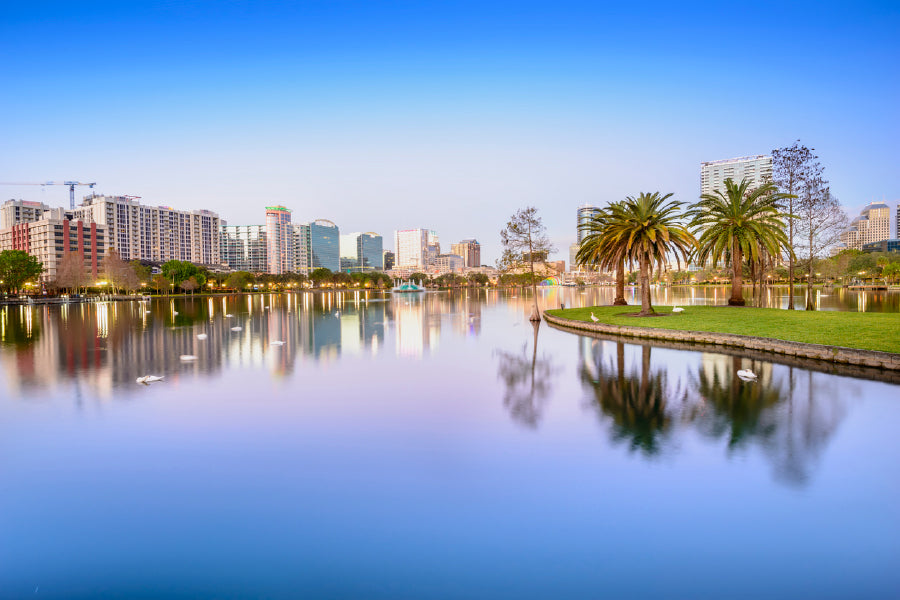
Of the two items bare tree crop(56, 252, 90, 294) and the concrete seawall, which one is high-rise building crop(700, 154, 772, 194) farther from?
bare tree crop(56, 252, 90, 294)

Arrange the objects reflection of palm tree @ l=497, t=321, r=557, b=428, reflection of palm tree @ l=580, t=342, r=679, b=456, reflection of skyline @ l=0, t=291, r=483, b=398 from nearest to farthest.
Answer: reflection of palm tree @ l=580, t=342, r=679, b=456
reflection of palm tree @ l=497, t=321, r=557, b=428
reflection of skyline @ l=0, t=291, r=483, b=398

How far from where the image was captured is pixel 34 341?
86.4ft

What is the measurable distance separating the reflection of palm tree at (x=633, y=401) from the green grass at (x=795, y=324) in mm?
7331

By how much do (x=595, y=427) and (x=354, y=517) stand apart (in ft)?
19.2

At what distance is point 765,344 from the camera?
775 inches

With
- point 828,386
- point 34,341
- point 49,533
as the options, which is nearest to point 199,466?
point 49,533

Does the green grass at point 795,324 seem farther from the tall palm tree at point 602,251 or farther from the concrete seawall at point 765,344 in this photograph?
the tall palm tree at point 602,251

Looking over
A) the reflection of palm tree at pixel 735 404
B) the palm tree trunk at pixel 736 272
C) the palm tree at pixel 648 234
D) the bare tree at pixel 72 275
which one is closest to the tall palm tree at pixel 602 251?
the palm tree at pixel 648 234

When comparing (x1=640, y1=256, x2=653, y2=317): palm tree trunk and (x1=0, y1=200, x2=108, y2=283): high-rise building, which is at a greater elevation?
(x1=0, y1=200, x2=108, y2=283): high-rise building

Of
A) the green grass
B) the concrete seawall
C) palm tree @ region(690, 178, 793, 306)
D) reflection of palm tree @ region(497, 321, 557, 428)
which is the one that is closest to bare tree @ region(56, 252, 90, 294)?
the green grass

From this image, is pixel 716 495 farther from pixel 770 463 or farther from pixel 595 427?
pixel 595 427

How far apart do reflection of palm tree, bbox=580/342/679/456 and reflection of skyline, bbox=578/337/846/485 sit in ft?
0.07

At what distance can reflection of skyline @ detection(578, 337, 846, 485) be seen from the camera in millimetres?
9047

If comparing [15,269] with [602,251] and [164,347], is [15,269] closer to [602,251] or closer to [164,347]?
[164,347]
